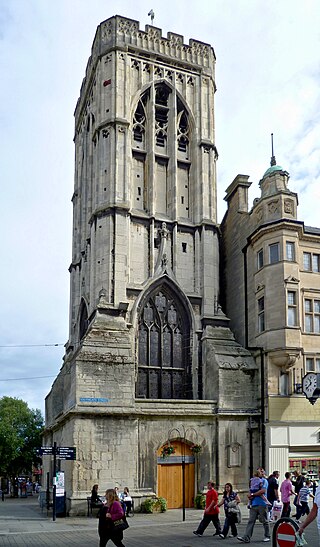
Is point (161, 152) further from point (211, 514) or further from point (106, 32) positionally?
point (211, 514)

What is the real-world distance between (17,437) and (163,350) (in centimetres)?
A: 3064

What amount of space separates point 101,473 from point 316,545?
1311 centimetres

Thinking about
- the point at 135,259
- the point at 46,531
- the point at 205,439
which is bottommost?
the point at 46,531

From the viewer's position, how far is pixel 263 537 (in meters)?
19.1

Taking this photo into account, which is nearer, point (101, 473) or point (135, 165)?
point (101, 473)

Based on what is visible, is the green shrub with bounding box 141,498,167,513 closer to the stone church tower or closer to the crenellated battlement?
the stone church tower

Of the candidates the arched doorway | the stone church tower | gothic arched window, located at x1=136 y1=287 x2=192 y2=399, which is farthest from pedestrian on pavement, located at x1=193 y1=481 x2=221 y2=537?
gothic arched window, located at x1=136 y1=287 x2=192 y2=399

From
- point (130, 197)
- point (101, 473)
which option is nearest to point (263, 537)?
point (101, 473)

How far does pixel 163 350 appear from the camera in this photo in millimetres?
35750

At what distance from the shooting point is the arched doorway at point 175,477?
99.2 ft

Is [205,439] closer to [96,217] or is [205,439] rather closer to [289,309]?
[289,309]

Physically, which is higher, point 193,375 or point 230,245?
point 230,245

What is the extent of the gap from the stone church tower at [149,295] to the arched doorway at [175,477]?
49 mm

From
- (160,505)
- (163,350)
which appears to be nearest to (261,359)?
(163,350)
